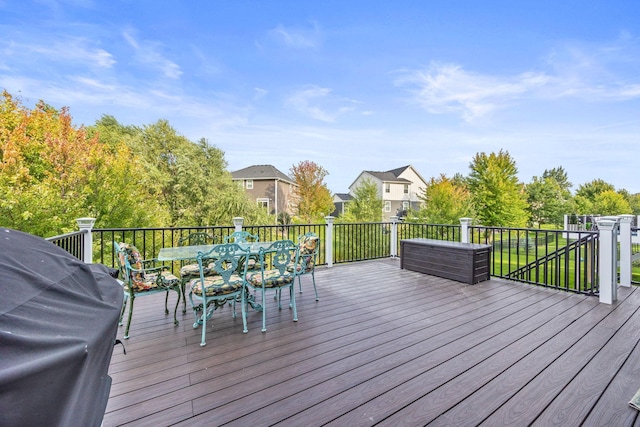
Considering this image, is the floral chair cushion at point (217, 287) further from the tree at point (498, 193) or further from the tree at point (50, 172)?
the tree at point (498, 193)

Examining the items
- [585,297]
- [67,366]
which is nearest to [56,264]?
[67,366]

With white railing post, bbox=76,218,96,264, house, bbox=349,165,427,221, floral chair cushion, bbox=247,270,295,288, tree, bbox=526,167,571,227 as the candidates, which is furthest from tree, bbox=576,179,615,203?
white railing post, bbox=76,218,96,264

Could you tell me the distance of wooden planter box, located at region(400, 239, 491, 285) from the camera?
15.1ft

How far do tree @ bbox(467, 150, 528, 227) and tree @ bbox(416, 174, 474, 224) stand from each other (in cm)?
176

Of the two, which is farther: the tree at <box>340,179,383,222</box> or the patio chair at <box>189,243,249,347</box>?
the tree at <box>340,179,383,222</box>

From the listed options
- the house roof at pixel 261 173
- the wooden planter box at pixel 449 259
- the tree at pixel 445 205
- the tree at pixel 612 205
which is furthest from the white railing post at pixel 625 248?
the tree at pixel 612 205

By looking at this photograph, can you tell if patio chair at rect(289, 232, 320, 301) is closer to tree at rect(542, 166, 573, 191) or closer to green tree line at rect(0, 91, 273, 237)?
green tree line at rect(0, 91, 273, 237)

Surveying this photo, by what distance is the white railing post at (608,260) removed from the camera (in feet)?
11.7

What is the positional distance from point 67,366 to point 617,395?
291 cm

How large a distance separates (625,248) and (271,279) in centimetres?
515

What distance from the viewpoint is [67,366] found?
26.5 inches

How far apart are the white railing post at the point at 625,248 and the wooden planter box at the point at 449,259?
5.63 ft

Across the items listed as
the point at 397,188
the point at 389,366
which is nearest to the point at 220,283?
the point at 389,366

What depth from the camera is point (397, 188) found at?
26281mm
